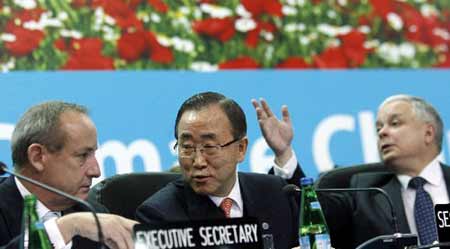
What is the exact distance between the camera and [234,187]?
414cm

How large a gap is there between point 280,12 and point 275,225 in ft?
7.40

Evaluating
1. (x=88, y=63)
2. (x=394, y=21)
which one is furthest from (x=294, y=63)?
(x=88, y=63)

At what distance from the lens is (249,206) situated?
4.10 metres

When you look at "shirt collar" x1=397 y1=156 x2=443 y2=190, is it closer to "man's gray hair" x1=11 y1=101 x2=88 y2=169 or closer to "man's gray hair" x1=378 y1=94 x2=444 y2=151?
"man's gray hair" x1=378 y1=94 x2=444 y2=151

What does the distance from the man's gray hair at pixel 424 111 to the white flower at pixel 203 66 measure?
103 cm

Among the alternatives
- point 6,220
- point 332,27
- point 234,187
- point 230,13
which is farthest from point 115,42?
point 6,220

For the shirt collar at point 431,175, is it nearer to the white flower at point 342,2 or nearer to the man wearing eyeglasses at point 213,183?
the man wearing eyeglasses at point 213,183

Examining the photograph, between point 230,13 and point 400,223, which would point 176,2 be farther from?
point 400,223

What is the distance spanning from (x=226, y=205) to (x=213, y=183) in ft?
0.40

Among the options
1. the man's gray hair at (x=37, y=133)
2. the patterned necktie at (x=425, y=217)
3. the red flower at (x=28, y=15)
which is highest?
the red flower at (x=28, y=15)

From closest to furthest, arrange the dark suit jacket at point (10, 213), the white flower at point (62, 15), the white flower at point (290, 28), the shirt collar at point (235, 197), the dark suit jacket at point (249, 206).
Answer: the dark suit jacket at point (10, 213)
the dark suit jacket at point (249, 206)
the shirt collar at point (235, 197)
the white flower at point (62, 15)
the white flower at point (290, 28)

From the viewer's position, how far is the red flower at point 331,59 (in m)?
6.10

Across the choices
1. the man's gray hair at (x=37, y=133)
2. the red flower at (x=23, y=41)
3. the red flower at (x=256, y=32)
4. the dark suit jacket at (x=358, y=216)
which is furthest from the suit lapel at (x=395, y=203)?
the red flower at (x=23, y=41)

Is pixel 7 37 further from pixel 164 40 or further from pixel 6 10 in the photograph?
pixel 164 40
